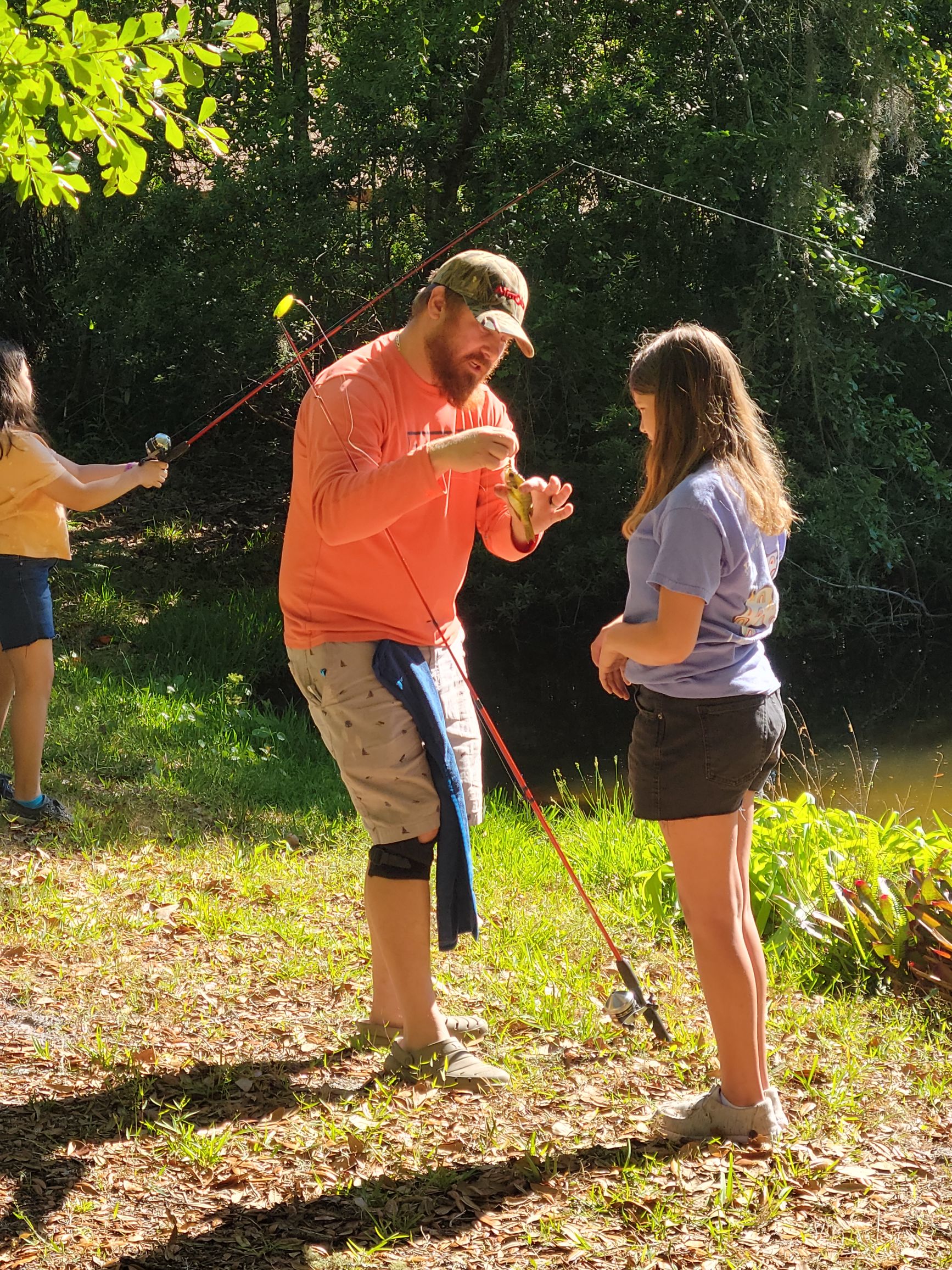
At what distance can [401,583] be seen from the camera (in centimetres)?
308

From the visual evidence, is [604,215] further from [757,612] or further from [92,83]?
[757,612]

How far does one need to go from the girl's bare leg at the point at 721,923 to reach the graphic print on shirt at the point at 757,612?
1.29 ft

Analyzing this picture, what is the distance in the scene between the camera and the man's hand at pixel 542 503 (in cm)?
316

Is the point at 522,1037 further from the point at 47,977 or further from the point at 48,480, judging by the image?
the point at 48,480

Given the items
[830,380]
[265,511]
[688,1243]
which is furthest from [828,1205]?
[265,511]

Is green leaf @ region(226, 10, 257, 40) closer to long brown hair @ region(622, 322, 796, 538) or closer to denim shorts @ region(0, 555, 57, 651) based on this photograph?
long brown hair @ region(622, 322, 796, 538)

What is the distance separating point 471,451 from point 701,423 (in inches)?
18.9

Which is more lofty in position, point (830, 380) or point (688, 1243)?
point (830, 380)

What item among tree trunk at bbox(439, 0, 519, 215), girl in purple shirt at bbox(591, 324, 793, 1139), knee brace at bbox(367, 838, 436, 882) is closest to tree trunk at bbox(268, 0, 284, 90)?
tree trunk at bbox(439, 0, 519, 215)

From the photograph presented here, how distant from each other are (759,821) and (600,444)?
608cm

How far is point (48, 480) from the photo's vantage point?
472 centimetres

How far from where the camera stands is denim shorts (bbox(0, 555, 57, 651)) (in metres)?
4.76

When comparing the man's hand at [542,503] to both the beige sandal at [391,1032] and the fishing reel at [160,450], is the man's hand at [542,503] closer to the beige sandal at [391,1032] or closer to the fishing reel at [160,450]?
the beige sandal at [391,1032]

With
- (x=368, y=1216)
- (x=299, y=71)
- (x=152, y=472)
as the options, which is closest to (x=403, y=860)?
(x=368, y=1216)
